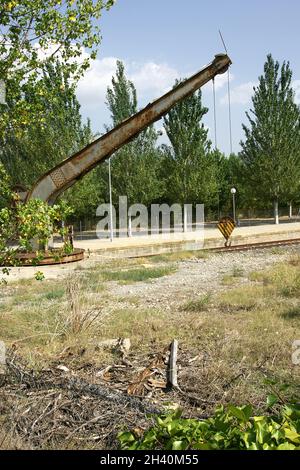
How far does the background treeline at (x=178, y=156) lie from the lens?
Result: 96.4 ft

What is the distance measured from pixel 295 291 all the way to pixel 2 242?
710cm

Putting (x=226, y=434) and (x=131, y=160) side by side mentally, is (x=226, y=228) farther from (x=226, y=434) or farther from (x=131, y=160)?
(x=226, y=434)

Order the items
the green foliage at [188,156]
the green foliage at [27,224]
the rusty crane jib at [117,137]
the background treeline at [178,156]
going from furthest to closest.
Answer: the green foliage at [188,156] → the background treeline at [178,156] → the rusty crane jib at [117,137] → the green foliage at [27,224]

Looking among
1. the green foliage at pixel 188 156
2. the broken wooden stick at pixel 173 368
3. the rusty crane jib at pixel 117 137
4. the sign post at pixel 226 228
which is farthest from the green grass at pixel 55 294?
the green foliage at pixel 188 156

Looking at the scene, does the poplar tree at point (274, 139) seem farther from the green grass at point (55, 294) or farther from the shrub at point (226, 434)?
the shrub at point (226, 434)

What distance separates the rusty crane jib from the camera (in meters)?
16.4

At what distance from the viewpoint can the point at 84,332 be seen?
7.48m

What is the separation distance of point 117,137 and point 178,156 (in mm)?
18851

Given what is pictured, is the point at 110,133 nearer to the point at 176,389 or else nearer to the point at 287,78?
the point at 176,389

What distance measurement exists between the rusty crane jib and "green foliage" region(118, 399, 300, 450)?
46.9ft

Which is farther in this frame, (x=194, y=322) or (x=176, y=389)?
(x=194, y=322)
